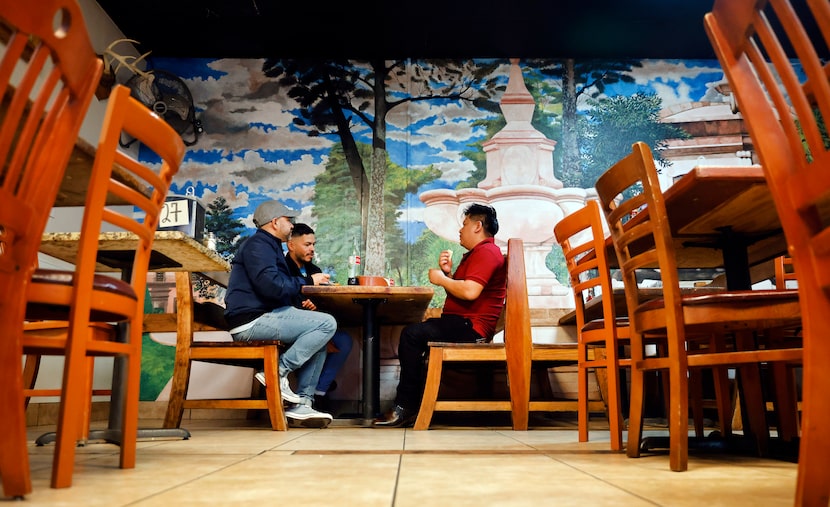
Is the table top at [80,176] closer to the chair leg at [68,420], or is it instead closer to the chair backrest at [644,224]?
the chair leg at [68,420]

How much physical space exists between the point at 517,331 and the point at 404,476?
1939 mm

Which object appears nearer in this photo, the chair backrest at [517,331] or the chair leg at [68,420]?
the chair leg at [68,420]

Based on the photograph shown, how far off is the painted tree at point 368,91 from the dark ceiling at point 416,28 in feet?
0.37

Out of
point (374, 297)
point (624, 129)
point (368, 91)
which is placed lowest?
point (374, 297)

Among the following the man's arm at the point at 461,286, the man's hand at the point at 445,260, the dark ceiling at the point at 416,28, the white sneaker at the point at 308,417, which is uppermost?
the dark ceiling at the point at 416,28

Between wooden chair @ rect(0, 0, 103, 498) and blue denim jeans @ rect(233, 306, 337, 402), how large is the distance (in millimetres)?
2205

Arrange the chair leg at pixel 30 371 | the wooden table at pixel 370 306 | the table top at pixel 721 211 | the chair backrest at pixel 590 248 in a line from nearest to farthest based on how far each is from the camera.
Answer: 1. the table top at pixel 721 211
2. the chair backrest at pixel 590 248
3. the chair leg at pixel 30 371
4. the wooden table at pixel 370 306

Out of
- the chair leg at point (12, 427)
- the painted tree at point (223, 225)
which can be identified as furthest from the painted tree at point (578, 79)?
the chair leg at point (12, 427)

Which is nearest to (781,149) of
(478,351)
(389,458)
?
(389,458)

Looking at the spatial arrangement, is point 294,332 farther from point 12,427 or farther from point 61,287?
point 12,427

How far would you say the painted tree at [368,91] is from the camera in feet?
18.8

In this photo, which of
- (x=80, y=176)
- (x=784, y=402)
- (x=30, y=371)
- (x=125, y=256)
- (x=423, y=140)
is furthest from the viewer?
(x=423, y=140)

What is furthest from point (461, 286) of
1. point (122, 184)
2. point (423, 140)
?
point (423, 140)

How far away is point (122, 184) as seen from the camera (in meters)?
1.59
